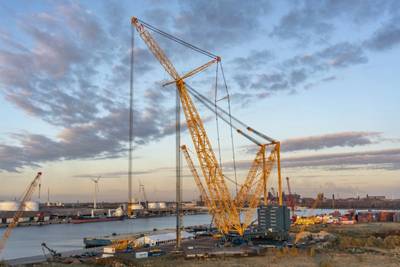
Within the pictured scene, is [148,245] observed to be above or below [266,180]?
below

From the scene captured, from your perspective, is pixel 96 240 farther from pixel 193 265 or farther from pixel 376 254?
pixel 376 254

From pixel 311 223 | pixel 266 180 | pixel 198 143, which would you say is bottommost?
pixel 311 223

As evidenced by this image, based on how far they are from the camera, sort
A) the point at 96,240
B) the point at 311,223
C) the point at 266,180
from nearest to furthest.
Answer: the point at 266,180
the point at 96,240
the point at 311,223

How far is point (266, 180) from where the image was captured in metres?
93.1

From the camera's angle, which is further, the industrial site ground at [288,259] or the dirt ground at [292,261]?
the industrial site ground at [288,259]

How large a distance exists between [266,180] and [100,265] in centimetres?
5103

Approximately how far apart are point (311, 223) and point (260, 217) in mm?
75964

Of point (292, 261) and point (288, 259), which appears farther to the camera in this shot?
point (288, 259)

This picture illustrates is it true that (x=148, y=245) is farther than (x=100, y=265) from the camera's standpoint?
Yes

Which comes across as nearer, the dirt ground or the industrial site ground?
the dirt ground

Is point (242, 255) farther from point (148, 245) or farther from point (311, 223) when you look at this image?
point (311, 223)

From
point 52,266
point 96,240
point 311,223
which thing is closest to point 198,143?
point 52,266

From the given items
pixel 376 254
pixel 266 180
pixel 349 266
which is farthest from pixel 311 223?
pixel 349 266

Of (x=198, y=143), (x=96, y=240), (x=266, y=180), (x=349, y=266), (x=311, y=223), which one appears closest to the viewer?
(x=349, y=266)
